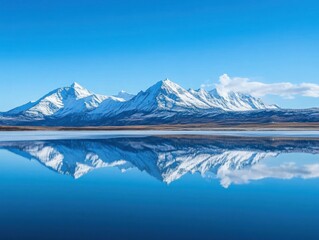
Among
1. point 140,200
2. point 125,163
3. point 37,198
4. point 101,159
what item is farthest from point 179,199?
point 101,159

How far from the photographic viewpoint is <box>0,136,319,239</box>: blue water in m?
12.4

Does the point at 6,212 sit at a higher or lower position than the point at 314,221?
higher

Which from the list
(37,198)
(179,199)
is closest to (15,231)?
(37,198)

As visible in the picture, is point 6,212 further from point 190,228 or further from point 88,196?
point 190,228

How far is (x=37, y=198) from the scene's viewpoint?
1759 cm

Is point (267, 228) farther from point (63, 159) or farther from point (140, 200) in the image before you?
point (63, 159)

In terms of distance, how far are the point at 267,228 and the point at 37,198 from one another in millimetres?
10380

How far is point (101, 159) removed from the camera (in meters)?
34.8

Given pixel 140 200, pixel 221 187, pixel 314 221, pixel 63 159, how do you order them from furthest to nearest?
pixel 63 159 → pixel 221 187 → pixel 140 200 → pixel 314 221

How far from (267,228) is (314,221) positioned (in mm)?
2116

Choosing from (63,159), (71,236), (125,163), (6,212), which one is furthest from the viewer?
(63,159)

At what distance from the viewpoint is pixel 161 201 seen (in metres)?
16.9

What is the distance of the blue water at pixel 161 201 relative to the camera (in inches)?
488

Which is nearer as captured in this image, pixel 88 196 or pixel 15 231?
pixel 15 231
